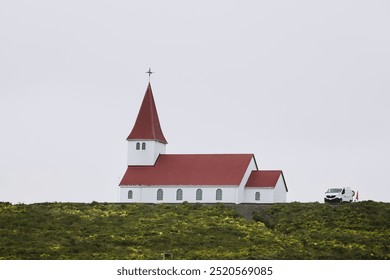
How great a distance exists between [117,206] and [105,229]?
1008cm

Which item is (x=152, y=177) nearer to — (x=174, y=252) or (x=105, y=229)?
(x=105, y=229)

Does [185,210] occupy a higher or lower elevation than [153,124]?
lower

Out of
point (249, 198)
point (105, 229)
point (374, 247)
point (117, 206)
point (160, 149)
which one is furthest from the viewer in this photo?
point (160, 149)

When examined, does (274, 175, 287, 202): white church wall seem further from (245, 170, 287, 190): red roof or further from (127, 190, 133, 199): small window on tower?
(127, 190, 133, 199): small window on tower

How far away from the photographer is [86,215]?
62875mm

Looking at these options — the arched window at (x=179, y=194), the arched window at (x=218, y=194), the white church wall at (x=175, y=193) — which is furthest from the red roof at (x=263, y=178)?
the arched window at (x=179, y=194)

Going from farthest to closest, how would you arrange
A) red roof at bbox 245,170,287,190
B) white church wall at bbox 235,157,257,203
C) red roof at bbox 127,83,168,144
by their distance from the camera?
1. red roof at bbox 127,83,168,144
2. red roof at bbox 245,170,287,190
3. white church wall at bbox 235,157,257,203

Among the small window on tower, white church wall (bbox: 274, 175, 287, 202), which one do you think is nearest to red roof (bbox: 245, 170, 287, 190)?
white church wall (bbox: 274, 175, 287, 202)

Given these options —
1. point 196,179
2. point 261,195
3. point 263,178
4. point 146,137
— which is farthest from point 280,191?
point 146,137

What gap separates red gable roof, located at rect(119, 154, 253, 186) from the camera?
82.5 metres

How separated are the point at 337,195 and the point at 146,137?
22.8 meters

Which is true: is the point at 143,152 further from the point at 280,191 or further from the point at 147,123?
the point at 280,191

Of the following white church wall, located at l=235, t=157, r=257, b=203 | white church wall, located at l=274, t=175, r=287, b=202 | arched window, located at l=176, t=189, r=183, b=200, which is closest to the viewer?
white church wall, located at l=235, t=157, r=257, b=203

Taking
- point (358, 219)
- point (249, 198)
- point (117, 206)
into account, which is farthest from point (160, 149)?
point (358, 219)
